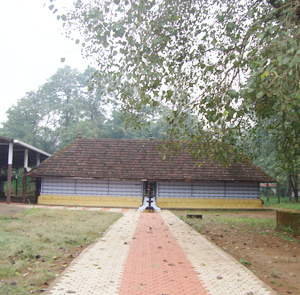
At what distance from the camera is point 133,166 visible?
22953 millimetres

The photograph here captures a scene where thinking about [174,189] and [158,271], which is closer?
[158,271]

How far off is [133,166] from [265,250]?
15.3 m

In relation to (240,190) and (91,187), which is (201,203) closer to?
(240,190)

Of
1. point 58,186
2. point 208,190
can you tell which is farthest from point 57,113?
point 208,190

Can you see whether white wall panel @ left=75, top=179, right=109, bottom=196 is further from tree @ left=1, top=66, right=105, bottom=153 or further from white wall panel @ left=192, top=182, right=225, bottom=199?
tree @ left=1, top=66, right=105, bottom=153

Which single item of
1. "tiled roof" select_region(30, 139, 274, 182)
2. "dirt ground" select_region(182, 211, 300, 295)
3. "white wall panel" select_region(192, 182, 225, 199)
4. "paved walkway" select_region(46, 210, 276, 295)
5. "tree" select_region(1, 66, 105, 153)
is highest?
"tree" select_region(1, 66, 105, 153)

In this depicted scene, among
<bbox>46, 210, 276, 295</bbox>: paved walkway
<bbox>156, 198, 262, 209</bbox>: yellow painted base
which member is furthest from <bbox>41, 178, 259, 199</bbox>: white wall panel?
<bbox>46, 210, 276, 295</bbox>: paved walkway

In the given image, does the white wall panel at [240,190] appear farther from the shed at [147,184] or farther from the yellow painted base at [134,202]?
the yellow painted base at [134,202]

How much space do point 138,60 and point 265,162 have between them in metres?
25.4

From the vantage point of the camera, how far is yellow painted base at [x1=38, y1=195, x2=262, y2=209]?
2183 cm

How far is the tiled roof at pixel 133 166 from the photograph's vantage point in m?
21.8

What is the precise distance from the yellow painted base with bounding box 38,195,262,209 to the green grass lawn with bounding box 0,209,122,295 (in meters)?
10.5

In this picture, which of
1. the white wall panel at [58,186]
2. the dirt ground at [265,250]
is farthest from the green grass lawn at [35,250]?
the white wall panel at [58,186]

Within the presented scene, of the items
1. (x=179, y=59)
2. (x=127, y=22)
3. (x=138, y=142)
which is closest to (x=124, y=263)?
(x=127, y=22)
